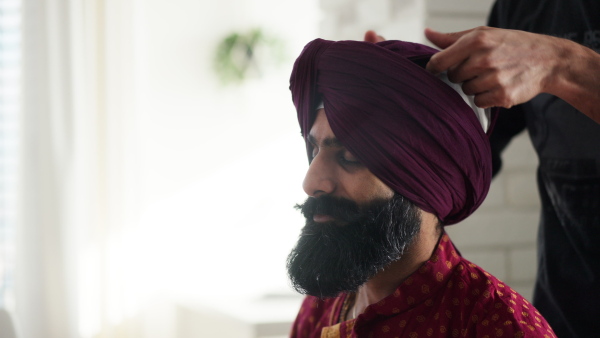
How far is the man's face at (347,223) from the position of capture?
0.95 meters

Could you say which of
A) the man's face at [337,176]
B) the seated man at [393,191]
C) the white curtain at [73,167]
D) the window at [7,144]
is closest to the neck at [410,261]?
the seated man at [393,191]

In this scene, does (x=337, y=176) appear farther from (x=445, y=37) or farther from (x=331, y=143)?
(x=445, y=37)

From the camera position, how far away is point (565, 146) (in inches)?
46.8

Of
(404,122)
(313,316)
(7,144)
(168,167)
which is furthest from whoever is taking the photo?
(168,167)

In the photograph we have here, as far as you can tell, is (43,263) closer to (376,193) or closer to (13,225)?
(13,225)

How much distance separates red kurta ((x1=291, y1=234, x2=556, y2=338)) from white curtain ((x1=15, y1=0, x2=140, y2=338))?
4.37 feet

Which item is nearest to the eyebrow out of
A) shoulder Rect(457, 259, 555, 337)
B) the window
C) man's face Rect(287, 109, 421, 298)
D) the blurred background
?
man's face Rect(287, 109, 421, 298)

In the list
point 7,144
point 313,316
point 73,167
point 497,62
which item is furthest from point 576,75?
point 7,144

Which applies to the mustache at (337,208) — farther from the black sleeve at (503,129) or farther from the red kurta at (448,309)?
the black sleeve at (503,129)

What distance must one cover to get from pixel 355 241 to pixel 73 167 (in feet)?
4.56

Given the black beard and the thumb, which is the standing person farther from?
the black beard

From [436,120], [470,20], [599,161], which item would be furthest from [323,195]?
[470,20]

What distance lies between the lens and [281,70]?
9.55ft

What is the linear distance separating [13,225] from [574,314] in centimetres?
180
